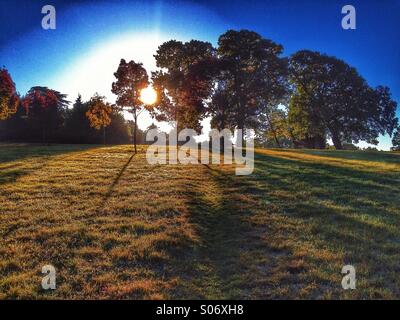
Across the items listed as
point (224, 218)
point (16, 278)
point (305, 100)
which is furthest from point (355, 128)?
point (16, 278)

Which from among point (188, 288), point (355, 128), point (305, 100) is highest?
point (305, 100)

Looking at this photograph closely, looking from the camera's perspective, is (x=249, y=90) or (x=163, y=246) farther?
(x=249, y=90)

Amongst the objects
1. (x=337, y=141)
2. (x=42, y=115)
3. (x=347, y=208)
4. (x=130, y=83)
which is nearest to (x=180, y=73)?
(x=130, y=83)

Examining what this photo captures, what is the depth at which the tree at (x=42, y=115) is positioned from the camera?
59312 millimetres

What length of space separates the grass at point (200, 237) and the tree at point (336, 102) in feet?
135

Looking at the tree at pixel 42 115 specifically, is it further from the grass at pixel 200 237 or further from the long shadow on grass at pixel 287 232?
A: the long shadow on grass at pixel 287 232

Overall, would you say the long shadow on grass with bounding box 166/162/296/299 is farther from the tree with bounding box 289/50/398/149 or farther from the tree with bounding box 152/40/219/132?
the tree with bounding box 289/50/398/149

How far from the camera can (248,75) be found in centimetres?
5903

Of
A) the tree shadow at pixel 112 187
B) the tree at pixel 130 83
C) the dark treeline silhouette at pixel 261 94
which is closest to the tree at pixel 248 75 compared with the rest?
the dark treeline silhouette at pixel 261 94

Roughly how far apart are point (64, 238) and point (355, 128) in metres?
59.4

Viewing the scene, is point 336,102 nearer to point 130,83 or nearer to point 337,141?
point 337,141

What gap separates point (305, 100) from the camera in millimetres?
65562

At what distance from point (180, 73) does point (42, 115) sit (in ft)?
82.2
